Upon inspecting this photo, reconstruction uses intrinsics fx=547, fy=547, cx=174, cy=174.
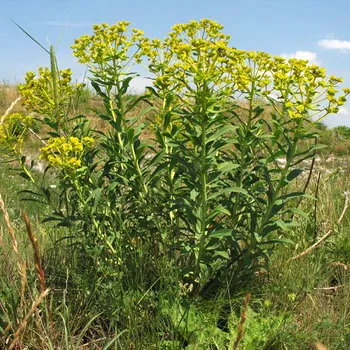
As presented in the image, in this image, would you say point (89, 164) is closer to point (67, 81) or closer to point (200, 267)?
point (67, 81)

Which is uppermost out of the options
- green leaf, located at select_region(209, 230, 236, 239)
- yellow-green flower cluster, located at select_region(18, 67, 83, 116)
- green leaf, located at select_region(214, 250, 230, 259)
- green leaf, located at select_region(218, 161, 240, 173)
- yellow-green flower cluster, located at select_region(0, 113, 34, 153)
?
yellow-green flower cluster, located at select_region(18, 67, 83, 116)

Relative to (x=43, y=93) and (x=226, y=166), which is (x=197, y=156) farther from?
(x=43, y=93)

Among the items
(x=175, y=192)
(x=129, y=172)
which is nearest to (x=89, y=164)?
(x=129, y=172)

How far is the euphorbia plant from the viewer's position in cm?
275

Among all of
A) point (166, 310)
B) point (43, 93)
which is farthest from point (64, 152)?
point (166, 310)

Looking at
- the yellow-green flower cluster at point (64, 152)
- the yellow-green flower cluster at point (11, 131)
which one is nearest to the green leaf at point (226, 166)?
the yellow-green flower cluster at point (64, 152)

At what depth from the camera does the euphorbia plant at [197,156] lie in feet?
A: 9.04

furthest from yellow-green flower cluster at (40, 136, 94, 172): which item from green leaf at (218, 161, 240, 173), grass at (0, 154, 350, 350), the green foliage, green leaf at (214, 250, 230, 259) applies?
green leaf at (214, 250, 230, 259)

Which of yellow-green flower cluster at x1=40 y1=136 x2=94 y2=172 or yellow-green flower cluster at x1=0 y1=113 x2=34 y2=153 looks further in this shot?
yellow-green flower cluster at x1=0 y1=113 x2=34 y2=153

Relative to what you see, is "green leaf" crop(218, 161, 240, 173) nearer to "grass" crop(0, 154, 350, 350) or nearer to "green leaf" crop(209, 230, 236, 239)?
"green leaf" crop(209, 230, 236, 239)

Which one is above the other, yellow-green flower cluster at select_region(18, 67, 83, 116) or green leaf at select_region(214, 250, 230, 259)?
yellow-green flower cluster at select_region(18, 67, 83, 116)

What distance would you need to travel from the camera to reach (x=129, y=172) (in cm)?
309

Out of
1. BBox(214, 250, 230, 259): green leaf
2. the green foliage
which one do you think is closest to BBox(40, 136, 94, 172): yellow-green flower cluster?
the green foliage

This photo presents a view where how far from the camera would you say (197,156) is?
2.85 metres
